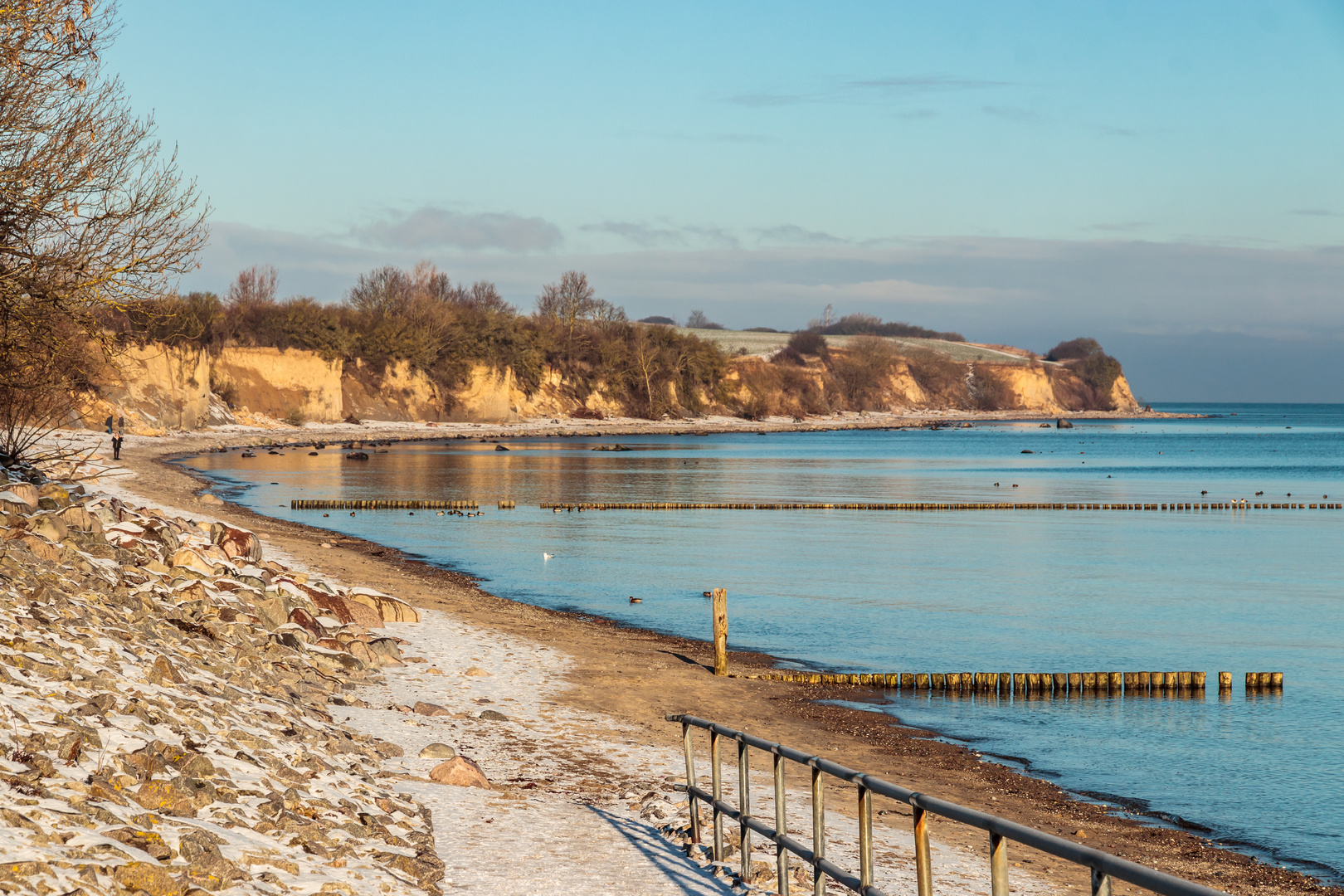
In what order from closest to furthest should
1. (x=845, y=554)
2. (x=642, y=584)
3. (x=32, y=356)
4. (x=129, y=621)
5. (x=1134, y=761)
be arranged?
(x=129, y=621) < (x=1134, y=761) < (x=32, y=356) < (x=642, y=584) < (x=845, y=554)

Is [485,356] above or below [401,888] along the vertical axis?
above

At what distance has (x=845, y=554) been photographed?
110 ft

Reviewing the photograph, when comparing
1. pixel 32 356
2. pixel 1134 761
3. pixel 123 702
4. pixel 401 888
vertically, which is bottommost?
pixel 1134 761

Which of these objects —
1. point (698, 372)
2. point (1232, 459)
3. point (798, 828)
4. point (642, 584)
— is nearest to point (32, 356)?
point (798, 828)

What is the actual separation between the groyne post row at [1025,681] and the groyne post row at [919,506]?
2817cm

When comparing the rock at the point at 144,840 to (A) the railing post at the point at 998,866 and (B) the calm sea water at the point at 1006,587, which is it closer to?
(A) the railing post at the point at 998,866

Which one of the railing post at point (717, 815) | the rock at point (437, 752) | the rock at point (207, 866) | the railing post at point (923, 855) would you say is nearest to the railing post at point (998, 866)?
the railing post at point (923, 855)

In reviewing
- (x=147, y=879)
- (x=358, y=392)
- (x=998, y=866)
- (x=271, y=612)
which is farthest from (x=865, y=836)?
(x=358, y=392)

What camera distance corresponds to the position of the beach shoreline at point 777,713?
1095cm

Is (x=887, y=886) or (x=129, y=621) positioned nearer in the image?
(x=887, y=886)

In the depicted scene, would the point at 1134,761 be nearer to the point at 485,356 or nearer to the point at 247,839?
the point at 247,839

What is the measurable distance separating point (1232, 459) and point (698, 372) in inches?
2617

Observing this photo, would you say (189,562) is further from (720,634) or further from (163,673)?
(720,634)

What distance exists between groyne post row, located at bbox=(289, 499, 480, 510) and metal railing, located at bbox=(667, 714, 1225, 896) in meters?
34.6
